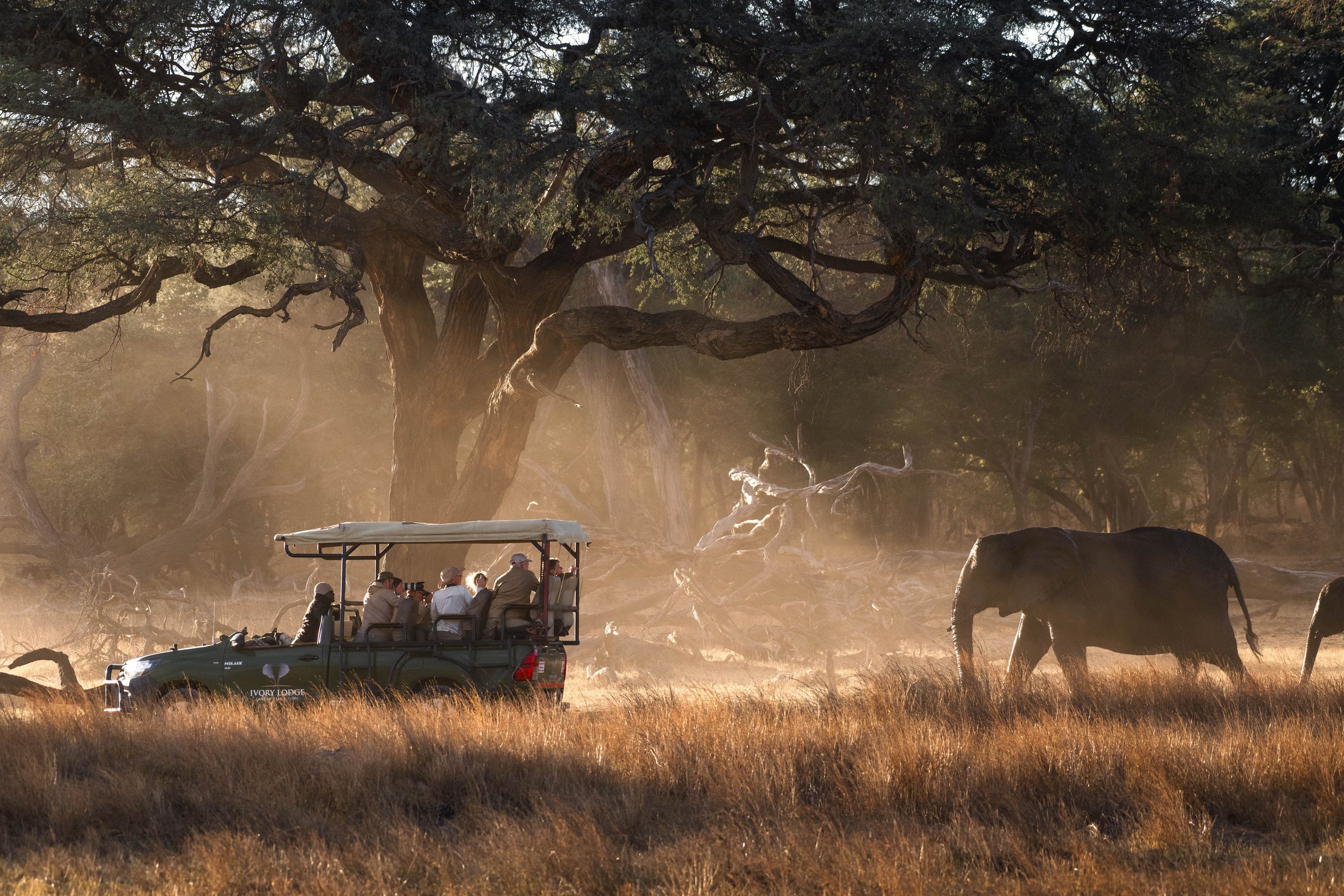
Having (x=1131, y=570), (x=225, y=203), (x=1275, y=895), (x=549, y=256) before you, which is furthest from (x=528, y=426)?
(x=1275, y=895)

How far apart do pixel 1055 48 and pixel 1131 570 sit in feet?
22.1

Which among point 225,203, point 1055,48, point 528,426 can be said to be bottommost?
point 528,426

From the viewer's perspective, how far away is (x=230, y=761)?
895cm

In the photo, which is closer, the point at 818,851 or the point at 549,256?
the point at 818,851

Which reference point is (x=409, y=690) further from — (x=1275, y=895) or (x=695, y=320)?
(x=1275, y=895)

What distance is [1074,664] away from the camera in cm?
1405

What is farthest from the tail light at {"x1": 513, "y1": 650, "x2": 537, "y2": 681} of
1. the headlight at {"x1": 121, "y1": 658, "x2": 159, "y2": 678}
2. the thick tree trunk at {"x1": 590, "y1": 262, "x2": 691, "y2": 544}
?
the thick tree trunk at {"x1": 590, "y1": 262, "x2": 691, "y2": 544}

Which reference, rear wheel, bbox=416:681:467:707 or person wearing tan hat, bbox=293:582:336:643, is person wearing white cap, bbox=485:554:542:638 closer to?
rear wheel, bbox=416:681:467:707

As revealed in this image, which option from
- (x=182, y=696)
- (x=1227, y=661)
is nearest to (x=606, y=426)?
(x=1227, y=661)

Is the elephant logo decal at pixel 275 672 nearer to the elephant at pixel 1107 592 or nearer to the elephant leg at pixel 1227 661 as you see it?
the elephant at pixel 1107 592

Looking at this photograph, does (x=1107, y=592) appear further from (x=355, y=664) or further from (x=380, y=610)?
(x=355, y=664)

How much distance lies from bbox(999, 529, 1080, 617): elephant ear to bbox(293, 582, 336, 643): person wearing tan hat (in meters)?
7.67

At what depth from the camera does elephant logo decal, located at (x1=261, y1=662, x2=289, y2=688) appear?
12.0 meters

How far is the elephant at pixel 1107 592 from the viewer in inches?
591
